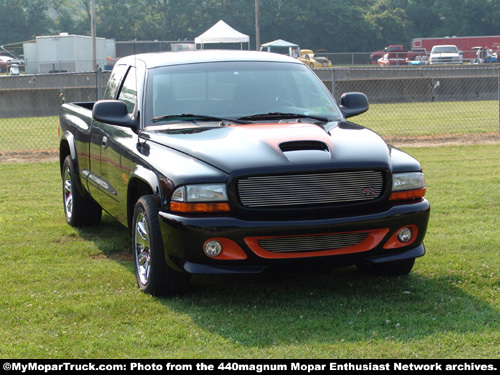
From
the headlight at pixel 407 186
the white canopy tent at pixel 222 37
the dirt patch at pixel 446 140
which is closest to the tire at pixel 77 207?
the headlight at pixel 407 186

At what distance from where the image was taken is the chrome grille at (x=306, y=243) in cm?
488

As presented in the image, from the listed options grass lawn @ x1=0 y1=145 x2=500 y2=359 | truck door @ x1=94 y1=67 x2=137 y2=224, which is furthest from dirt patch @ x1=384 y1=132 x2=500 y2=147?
truck door @ x1=94 y1=67 x2=137 y2=224

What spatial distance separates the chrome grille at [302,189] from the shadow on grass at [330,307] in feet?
1.67

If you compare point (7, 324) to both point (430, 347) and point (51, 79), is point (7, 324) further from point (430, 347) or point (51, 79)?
point (51, 79)

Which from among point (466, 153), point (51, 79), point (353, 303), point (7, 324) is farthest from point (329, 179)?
point (51, 79)

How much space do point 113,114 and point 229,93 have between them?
0.93 metres

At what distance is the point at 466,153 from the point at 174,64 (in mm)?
8301

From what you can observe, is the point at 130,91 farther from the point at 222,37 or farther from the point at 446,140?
the point at 222,37

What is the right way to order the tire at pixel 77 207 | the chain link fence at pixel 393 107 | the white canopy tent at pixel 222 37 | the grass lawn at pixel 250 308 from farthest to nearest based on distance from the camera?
the white canopy tent at pixel 222 37 < the chain link fence at pixel 393 107 < the tire at pixel 77 207 < the grass lawn at pixel 250 308

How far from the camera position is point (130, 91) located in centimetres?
653

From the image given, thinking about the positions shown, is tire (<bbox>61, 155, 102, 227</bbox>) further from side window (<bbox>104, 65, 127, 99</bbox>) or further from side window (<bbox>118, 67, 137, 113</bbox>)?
side window (<bbox>118, 67, 137, 113</bbox>)

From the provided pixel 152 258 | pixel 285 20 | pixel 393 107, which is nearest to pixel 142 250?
pixel 152 258

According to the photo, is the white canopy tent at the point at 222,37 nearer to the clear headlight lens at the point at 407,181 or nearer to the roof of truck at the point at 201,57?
the roof of truck at the point at 201,57

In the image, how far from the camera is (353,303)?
17.1ft
